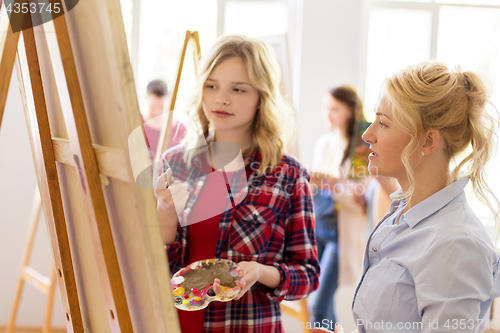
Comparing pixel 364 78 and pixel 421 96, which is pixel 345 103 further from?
pixel 421 96

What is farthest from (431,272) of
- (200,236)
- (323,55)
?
(323,55)

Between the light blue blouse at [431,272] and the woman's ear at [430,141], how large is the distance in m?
0.09

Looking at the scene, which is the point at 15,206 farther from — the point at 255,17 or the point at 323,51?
the point at 323,51

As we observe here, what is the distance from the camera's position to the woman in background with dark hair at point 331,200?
2443 millimetres

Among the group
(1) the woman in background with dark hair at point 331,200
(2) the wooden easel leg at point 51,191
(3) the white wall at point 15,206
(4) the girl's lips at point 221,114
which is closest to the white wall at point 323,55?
(1) the woman in background with dark hair at point 331,200

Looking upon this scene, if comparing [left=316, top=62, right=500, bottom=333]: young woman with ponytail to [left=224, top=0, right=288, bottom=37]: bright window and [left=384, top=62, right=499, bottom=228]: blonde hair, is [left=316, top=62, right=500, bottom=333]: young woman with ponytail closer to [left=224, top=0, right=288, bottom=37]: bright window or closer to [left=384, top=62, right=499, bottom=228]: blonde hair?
[left=384, top=62, right=499, bottom=228]: blonde hair

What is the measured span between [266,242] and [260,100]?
17.4 inches

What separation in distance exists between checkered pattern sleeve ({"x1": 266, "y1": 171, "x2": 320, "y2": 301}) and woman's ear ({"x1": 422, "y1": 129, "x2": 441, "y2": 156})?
1.39 ft

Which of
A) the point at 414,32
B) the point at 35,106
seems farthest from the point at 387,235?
the point at 414,32

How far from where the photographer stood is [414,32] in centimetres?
332

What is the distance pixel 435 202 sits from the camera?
35.0 inches

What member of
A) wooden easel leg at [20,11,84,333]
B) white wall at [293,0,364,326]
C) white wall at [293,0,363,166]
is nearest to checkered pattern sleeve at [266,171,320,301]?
wooden easel leg at [20,11,84,333]

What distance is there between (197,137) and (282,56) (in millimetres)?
911

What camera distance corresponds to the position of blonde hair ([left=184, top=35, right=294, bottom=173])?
1235 millimetres
